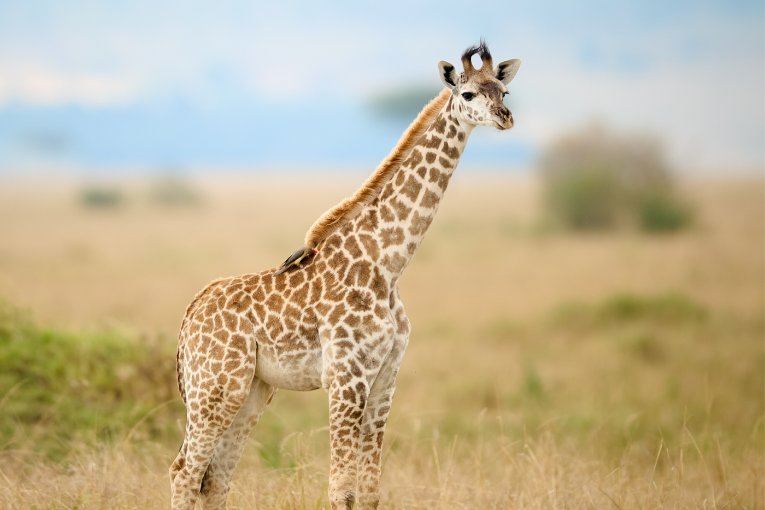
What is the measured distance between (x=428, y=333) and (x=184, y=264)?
10844 mm

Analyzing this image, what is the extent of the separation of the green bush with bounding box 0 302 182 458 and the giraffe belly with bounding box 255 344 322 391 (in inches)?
119

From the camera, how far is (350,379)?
5.75 m

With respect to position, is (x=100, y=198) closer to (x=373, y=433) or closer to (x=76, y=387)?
(x=76, y=387)

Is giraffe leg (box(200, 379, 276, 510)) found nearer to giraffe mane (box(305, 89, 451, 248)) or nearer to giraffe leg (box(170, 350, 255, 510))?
giraffe leg (box(170, 350, 255, 510))

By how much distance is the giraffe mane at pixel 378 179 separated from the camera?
613 cm

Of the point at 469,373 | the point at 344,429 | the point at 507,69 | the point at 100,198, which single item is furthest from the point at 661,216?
the point at 344,429

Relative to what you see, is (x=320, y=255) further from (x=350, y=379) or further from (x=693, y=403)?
(x=693, y=403)

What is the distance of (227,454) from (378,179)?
2006 mm

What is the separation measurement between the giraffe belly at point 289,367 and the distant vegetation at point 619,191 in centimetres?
3056

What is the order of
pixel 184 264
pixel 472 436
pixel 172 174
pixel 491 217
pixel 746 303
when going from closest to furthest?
pixel 472 436 → pixel 746 303 → pixel 184 264 → pixel 491 217 → pixel 172 174

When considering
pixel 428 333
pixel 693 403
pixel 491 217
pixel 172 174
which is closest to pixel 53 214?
pixel 172 174

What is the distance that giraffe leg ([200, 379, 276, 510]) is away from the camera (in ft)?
20.4

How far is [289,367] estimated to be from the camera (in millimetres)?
5945

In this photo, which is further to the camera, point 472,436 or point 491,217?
point 491,217
